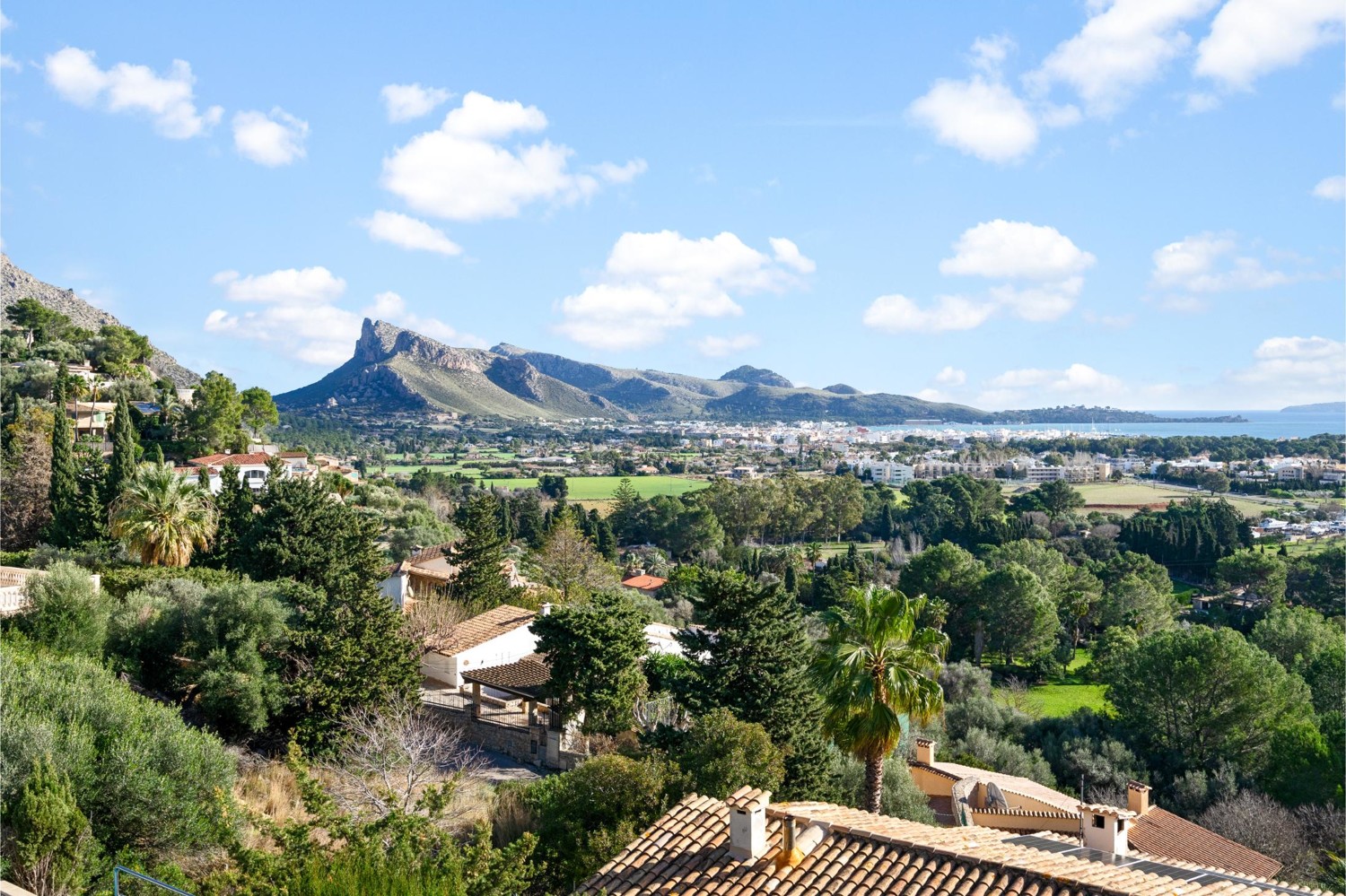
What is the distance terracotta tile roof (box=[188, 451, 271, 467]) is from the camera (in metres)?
43.6

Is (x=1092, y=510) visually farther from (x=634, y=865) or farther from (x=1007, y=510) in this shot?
(x=634, y=865)

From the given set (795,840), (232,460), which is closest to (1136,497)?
(232,460)

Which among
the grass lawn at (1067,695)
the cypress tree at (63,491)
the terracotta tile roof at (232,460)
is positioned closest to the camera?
the cypress tree at (63,491)

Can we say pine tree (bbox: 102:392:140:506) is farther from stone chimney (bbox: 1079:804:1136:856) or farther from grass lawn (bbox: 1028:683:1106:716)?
grass lawn (bbox: 1028:683:1106:716)

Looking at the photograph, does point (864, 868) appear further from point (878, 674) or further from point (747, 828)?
point (878, 674)

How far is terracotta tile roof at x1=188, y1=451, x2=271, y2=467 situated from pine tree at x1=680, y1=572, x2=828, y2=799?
3242 centimetres

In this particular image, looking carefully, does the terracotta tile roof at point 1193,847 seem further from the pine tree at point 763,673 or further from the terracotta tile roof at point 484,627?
the terracotta tile roof at point 484,627

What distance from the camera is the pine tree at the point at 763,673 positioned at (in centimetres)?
1567

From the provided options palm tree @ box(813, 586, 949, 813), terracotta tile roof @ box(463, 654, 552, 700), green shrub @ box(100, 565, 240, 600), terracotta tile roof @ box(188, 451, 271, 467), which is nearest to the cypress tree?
green shrub @ box(100, 565, 240, 600)

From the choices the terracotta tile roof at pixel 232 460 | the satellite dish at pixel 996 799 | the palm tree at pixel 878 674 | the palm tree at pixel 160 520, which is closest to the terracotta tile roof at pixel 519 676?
the palm tree at pixel 160 520

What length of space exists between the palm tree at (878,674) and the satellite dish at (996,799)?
6.37 metres

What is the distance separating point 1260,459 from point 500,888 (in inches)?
6622

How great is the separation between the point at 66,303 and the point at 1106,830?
4595 inches

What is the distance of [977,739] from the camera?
85.7 ft
